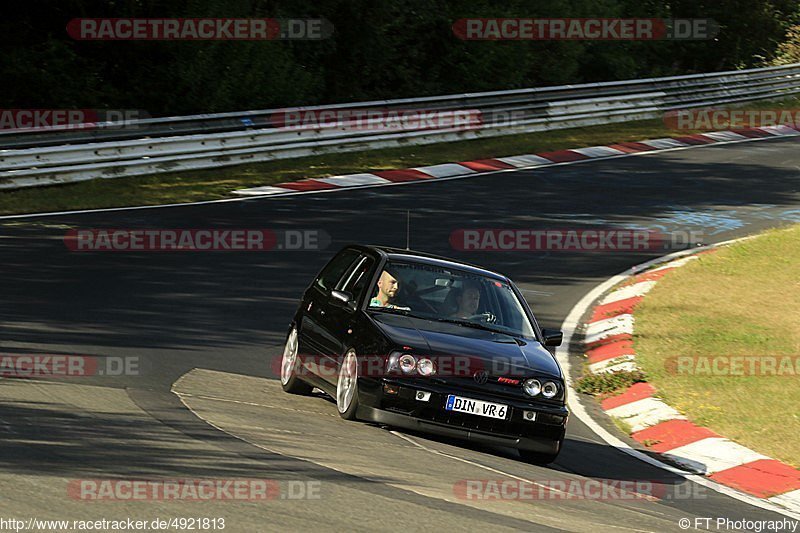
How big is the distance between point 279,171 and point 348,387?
46.0ft

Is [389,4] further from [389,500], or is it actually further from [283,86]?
[389,500]

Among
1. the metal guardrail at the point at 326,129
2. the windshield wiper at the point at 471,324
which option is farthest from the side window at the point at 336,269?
the metal guardrail at the point at 326,129

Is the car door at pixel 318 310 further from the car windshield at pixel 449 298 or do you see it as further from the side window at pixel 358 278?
the car windshield at pixel 449 298

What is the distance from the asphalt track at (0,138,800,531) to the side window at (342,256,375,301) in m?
1.01

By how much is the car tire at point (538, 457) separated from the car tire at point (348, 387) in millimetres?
1341

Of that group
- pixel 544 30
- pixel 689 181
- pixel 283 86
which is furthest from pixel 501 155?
pixel 544 30

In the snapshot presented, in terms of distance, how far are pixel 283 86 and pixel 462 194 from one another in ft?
29.6

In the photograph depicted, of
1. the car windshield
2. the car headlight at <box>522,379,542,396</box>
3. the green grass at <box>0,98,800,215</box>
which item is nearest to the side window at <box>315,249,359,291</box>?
the car windshield

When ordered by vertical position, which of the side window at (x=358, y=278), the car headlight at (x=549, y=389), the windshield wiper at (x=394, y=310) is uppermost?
the side window at (x=358, y=278)

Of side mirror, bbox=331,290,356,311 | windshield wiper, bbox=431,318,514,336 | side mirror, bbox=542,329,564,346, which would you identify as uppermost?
side mirror, bbox=331,290,356,311

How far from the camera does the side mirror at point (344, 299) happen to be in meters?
9.76

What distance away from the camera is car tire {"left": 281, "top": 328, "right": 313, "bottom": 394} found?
10258 millimetres

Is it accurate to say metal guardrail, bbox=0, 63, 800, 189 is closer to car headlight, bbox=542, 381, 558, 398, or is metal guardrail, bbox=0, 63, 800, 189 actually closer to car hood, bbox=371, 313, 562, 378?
car hood, bbox=371, 313, 562, 378

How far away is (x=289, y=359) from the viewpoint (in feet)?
34.6
